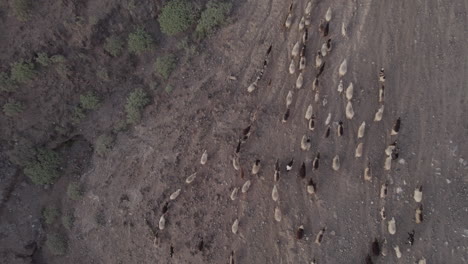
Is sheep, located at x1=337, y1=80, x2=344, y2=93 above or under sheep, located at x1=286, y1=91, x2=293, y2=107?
under

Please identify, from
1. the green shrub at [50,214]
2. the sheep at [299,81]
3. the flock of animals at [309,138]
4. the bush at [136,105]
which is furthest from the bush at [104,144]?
the sheep at [299,81]

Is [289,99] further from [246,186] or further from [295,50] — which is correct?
[246,186]

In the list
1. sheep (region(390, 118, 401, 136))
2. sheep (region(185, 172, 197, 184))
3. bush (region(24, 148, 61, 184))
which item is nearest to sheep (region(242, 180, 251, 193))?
sheep (region(185, 172, 197, 184))

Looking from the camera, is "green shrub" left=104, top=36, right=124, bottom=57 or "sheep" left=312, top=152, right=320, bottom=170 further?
"green shrub" left=104, top=36, right=124, bottom=57

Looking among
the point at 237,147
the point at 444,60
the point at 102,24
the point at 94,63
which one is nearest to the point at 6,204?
the point at 94,63

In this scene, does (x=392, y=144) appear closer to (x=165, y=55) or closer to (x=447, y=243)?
(x=447, y=243)

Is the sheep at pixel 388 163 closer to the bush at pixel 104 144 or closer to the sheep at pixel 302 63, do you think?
the sheep at pixel 302 63

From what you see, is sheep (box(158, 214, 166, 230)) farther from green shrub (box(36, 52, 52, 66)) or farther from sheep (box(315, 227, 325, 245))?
green shrub (box(36, 52, 52, 66))
